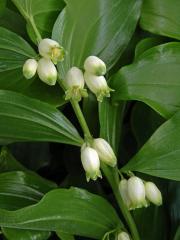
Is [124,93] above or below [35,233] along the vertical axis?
above

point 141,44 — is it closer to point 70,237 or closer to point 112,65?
point 112,65

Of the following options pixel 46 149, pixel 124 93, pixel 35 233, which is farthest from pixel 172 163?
pixel 46 149

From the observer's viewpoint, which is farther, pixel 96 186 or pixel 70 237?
pixel 96 186

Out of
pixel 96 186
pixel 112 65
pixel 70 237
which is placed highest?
pixel 112 65

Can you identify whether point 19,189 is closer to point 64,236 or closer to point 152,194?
point 64,236

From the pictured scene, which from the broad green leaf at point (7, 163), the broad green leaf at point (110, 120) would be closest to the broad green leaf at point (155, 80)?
the broad green leaf at point (110, 120)

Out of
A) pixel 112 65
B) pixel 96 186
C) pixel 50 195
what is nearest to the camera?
pixel 50 195

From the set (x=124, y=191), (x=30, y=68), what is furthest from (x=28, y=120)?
(x=124, y=191)

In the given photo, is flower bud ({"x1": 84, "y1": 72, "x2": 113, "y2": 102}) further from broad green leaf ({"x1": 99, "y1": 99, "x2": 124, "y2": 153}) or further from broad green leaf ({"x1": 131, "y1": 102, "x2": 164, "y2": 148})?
broad green leaf ({"x1": 131, "y1": 102, "x2": 164, "y2": 148})

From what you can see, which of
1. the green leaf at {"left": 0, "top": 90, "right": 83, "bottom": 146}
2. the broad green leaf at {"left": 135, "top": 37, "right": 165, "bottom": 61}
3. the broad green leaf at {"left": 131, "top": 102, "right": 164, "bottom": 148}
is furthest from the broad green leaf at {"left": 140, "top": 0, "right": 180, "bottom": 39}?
the green leaf at {"left": 0, "top": 90, "right": 83, "bottom": 146}
